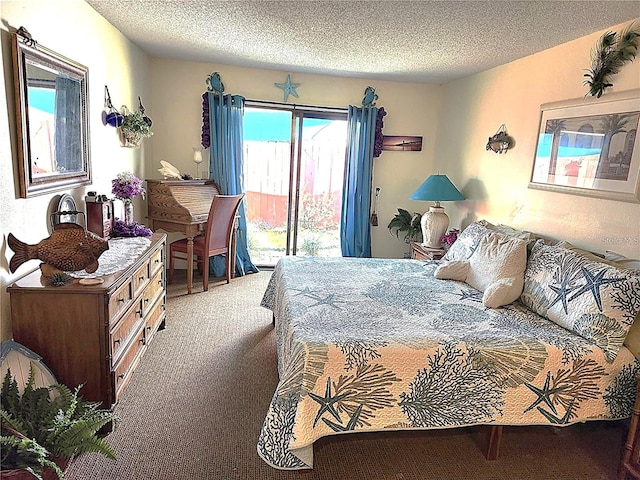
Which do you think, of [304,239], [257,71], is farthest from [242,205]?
[257,71]

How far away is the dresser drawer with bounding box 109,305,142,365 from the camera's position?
214cm

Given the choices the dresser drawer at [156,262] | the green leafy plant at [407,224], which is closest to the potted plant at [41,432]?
the dresser drawer at [156,262]

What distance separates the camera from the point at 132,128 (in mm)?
3557

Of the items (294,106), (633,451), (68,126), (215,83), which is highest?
(215,83)

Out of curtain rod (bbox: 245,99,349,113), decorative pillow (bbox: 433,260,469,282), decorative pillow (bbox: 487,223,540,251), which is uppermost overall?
curtain rod (bbox: 245,99,349,113)

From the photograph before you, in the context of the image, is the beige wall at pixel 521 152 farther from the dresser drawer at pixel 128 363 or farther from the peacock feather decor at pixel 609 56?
the dresser drawer at pixel 128 363

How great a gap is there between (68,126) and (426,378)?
2.46m

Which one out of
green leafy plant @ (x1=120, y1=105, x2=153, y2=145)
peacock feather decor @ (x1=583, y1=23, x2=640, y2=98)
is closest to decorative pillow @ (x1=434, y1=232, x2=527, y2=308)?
peacock feather decor @ (x1=583, y1=23, x2=640, y2=98)

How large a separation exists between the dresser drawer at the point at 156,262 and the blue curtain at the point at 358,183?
2.48 meters

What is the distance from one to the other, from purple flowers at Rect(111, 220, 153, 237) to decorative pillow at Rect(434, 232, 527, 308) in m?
2.18

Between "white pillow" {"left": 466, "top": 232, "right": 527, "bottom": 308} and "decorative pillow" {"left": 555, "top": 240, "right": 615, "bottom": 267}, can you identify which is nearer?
"decorative pillow" {"left": 555, "top": 240, "right": 615, "bottom": 267}

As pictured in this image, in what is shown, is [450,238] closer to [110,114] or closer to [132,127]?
[132,127]

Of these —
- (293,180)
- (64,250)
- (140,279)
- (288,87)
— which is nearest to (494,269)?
(140,279)

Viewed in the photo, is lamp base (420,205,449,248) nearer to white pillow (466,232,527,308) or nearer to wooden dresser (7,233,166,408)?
white pillow (466,232,527,308)
